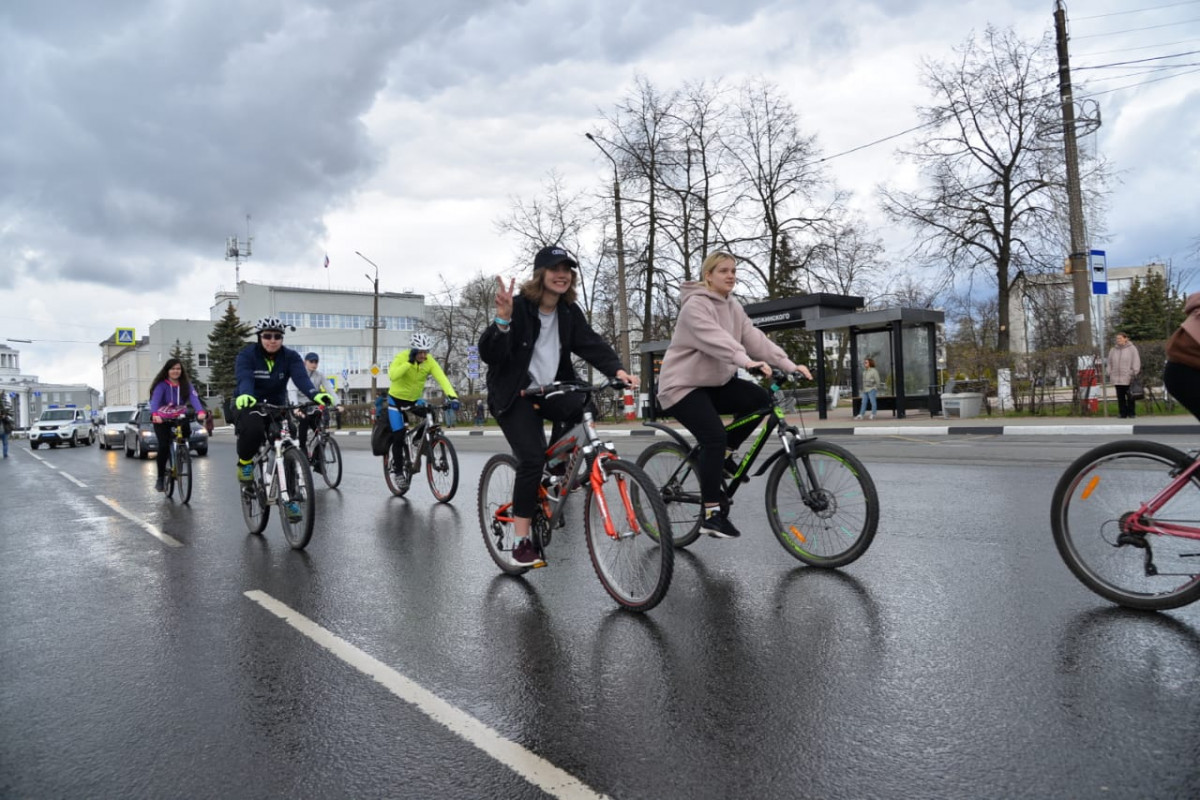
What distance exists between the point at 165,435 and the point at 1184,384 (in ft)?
35.5

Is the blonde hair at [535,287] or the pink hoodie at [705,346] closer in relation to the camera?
the blonde hair at [535,287]

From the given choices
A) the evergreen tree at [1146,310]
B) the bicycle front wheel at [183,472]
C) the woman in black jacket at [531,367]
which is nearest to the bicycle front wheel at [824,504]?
the woman in black jacket at [531,367]

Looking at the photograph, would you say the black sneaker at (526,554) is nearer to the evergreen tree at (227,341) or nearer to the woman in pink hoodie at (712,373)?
the woman in pink hoodie at (712,373)

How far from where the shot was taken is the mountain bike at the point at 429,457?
30.8 feet

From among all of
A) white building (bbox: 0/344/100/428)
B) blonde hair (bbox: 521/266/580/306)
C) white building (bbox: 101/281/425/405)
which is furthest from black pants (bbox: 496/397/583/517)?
white building (bbox: 0/344/100/428)

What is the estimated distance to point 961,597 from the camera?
431cm

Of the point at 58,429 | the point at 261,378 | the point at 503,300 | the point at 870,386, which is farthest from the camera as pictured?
the point at 58,429

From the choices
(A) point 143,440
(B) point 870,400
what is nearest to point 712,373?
(B) point 870,400

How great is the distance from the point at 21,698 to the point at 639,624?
258 centimetres

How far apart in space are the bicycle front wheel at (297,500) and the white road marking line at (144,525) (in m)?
1.21

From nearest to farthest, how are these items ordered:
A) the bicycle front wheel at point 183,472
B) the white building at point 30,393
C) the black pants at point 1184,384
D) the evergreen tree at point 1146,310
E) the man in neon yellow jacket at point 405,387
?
the black pants at point 1184,384
the man in neon yellow jacket at point 405,387
the bicycle front wheel at point 183,472
the evergreen tree at point 1146,310
the white building at point 30,393

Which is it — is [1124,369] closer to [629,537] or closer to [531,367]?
[531,367]

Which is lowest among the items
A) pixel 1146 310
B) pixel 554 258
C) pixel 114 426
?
pixel 114 426

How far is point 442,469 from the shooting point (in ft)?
31.0
